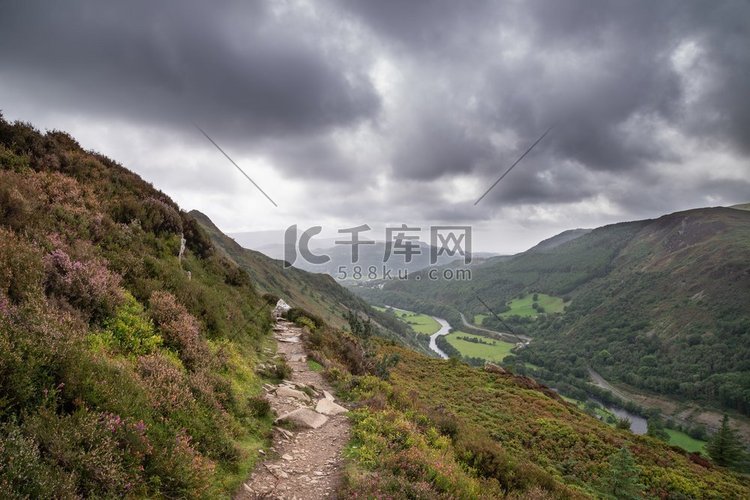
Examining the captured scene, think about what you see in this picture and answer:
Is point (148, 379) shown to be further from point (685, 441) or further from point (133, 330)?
point (685, 441)

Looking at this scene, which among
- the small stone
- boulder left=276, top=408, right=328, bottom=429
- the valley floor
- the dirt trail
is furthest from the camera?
the valley floor

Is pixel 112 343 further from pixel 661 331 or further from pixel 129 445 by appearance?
pixel 661 331

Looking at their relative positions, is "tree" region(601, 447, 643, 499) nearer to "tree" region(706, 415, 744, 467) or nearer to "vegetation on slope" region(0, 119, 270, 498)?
"vegetation on slope" region(0, 119, 270, 498)

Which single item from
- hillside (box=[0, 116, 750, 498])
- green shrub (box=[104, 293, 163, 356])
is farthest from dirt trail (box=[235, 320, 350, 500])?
green shrub (box=[104, 293, 163, 356])

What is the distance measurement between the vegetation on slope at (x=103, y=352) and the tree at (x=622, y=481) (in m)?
15.9

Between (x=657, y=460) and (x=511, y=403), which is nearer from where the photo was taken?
(x=657, y=460)

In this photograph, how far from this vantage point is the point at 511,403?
25.4 m

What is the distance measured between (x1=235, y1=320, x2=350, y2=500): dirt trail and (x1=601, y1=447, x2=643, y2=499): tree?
1343 centimetres

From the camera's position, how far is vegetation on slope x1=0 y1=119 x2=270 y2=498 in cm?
448

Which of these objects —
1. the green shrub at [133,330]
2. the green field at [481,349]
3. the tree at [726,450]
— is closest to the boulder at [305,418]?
the green shrub at [133,330]

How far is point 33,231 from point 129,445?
6818 millimetres

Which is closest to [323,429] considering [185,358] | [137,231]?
A: [185,358]

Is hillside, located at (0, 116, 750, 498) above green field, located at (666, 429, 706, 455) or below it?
above

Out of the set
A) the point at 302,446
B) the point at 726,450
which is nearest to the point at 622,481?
the point at 302,446
